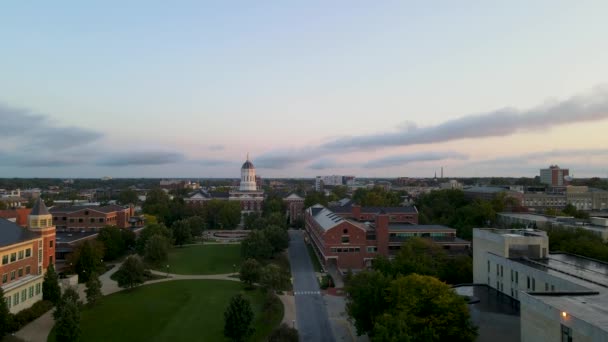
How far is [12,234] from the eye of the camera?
38844mm

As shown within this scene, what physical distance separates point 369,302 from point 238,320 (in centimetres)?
874

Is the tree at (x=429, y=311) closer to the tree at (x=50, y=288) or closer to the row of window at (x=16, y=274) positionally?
the tree at (x=50, y=288)

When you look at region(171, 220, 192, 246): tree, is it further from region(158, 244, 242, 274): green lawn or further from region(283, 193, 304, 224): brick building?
region(283, 193, 304, 224): brick building

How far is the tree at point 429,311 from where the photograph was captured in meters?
24.5

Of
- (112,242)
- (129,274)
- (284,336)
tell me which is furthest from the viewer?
(112,242)

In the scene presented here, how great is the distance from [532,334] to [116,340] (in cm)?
2633

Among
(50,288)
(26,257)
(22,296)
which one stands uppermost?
(26,257)

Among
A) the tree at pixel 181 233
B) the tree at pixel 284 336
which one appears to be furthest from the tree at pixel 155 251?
the tree at pixel 284 336

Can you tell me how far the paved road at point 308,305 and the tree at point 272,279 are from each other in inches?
92.5

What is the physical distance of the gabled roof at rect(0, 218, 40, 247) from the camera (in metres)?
37.0

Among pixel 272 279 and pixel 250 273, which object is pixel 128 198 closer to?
pixel 250 273

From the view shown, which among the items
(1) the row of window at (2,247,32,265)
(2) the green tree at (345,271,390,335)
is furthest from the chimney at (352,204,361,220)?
(1) the row of window at (2,247,32,265)

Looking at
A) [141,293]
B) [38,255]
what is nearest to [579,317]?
[141,293]

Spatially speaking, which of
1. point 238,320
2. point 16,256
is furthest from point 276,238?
point 238,320
